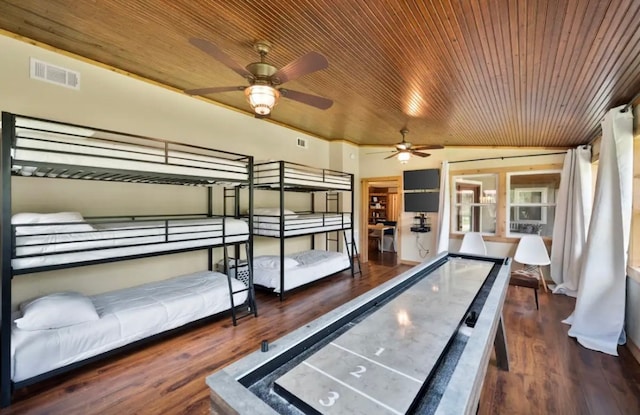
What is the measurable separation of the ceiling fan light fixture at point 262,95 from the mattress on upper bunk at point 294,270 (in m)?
2.48

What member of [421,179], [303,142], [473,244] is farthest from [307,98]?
[473,244]

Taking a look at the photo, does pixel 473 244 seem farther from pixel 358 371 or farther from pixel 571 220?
pixel 358 371

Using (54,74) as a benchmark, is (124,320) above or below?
below

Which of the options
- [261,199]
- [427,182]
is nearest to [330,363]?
[261,199]

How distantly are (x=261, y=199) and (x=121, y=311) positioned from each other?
2.75 m

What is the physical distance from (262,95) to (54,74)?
2191 millimetres

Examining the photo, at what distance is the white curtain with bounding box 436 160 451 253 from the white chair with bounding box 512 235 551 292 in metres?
1.19

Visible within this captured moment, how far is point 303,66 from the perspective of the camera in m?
1.89

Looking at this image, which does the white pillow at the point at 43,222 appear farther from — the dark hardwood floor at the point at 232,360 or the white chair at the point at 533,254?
the white chair at the point at 533,254

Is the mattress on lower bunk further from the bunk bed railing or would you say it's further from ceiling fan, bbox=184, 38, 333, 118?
ceiling fan, bbox=184, 38, 333, 118

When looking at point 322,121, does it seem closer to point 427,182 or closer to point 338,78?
point 338,78

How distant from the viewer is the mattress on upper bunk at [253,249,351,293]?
3.99 meters

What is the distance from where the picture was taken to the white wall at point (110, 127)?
2529 mm

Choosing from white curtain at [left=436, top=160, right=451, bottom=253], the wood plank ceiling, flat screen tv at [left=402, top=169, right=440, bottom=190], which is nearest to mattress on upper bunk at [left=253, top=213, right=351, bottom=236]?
the wood plank ceiling
